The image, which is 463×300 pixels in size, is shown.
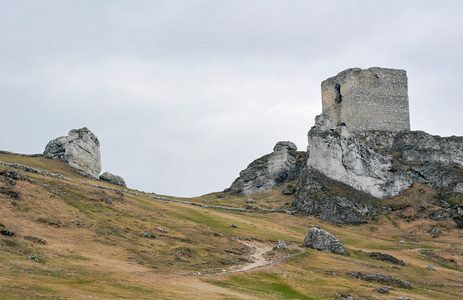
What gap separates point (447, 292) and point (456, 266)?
21.2 meters

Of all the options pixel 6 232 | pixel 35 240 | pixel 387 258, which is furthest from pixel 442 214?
pixel 6 232

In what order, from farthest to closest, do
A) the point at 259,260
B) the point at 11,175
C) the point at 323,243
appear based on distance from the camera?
1. the point at 323,243
2. the point at 11,175
3. the point at 259,260

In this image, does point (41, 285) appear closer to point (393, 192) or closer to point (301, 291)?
point (301, 291)

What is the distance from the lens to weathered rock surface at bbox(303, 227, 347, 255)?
64875 mm

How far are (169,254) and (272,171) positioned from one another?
78198mm

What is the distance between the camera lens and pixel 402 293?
141 feet

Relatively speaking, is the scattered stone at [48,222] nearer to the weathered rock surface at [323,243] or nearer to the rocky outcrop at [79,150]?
the weathered rock surface at [323,243]

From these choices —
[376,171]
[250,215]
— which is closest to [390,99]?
[376,171]

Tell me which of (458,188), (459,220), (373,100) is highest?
(373,100)

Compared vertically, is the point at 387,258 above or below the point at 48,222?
below

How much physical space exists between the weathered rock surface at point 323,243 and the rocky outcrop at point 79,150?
5031cm

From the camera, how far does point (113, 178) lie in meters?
93.7

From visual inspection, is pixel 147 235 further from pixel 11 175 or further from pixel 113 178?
pixel 113 178

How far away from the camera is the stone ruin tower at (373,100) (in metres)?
121
